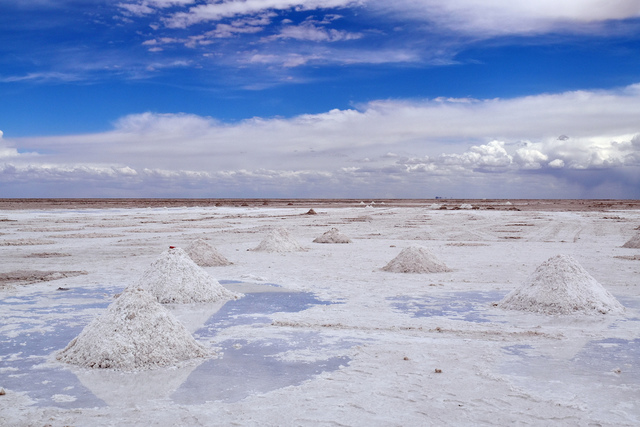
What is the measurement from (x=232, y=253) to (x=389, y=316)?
8807 mm

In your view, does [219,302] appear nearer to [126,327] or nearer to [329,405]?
[126,327]

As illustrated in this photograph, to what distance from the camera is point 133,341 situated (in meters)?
5.18

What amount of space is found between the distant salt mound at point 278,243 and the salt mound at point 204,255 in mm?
2894

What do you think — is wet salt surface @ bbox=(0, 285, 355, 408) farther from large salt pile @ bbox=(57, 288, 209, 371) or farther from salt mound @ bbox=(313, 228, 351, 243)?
salt mound @ bbox=(313, 228, 351, 243)

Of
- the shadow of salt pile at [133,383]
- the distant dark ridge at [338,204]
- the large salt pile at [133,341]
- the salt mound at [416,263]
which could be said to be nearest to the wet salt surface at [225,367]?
the shadow of salt pile at [133,383]

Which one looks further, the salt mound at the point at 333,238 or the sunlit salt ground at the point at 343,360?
the salt mound at the point at 333,238

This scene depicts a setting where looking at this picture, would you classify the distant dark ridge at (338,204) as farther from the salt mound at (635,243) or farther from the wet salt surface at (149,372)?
the wet salt surface at (149,372)

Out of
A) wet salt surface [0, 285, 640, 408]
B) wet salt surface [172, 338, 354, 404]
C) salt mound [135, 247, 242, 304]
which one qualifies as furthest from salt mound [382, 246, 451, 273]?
wet salt surface [172, 338, 354, 404]

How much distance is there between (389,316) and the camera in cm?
720

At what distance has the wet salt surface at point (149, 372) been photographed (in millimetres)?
4336

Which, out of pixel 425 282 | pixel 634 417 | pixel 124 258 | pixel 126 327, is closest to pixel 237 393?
pixel 126 327

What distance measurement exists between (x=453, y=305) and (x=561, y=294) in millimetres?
1496

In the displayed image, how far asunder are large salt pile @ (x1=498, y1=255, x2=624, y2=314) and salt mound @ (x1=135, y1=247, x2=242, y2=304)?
436 cm

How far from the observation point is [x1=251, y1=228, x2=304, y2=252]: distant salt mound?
15.3m
